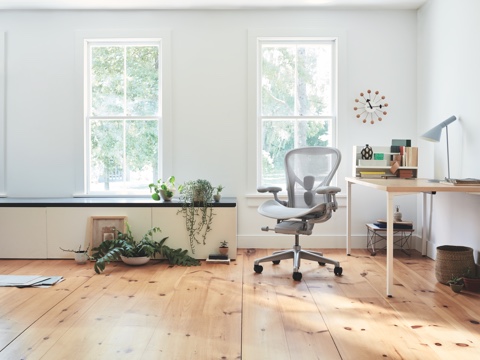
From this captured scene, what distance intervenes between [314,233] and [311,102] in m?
1.47

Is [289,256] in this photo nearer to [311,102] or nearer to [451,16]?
[311,102]

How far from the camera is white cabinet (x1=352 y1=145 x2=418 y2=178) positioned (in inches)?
186

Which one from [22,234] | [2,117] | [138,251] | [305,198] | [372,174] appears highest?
[2,117]

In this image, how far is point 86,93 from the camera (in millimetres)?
5363

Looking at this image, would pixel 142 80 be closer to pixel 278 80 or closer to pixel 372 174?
pixel 278 80

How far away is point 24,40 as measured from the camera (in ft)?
17.5

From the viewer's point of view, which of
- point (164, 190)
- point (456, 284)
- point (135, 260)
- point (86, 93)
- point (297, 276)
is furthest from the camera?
point (86, 93)

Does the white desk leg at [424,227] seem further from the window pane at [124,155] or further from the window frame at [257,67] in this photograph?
the window pane at [124,155]

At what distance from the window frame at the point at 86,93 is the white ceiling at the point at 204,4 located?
0.90 feet

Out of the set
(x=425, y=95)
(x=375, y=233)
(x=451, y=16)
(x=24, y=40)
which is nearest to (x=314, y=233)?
(x=375, y=233)

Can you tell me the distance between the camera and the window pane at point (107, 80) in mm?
5402

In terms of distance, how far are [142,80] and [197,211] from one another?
5.58 ft

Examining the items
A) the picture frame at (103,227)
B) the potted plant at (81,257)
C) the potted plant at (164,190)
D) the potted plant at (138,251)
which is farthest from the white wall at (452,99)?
the potted plant at (81,257)

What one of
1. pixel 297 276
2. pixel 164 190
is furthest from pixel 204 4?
pixel 297 276
